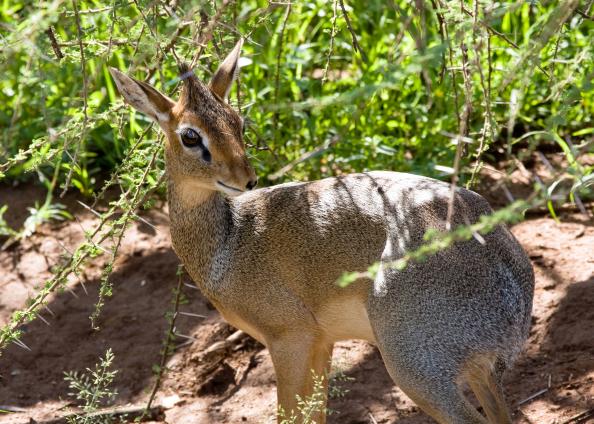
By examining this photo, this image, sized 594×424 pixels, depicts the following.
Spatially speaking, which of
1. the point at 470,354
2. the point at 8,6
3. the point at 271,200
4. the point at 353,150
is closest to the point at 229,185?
the point at 271,200

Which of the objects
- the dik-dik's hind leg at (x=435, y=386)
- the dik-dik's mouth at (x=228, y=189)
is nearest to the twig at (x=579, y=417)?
the dik-dik's hind leg at (x=435, y=386)

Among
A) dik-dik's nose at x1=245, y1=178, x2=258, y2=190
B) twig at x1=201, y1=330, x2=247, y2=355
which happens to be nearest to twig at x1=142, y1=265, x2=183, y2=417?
twig at x1=201, y1=330, x2=247, y2=355

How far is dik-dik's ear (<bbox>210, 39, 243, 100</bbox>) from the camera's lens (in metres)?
4.53

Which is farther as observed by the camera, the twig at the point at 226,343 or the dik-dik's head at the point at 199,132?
the twig at the point at 226,343

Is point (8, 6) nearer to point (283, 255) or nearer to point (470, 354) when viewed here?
point (283, 255)

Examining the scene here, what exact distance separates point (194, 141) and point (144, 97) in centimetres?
30

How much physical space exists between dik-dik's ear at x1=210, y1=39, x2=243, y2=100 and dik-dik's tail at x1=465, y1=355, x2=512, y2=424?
69.8 inches

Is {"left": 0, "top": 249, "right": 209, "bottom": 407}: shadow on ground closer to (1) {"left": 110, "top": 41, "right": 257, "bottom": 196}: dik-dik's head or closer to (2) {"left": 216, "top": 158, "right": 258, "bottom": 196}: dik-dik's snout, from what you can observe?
(1) {"left": 110, "top": 41, "right": 257, "bottom": 196}: dik-dik's head

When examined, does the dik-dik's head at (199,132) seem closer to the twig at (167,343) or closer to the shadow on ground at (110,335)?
the twig at (167,343)

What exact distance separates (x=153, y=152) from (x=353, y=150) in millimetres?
1814

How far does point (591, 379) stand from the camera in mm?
4730

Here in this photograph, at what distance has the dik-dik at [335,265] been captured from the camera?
3918 mm

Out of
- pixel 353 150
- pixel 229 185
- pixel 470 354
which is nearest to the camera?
pixel 470 354

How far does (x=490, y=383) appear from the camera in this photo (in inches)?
157
